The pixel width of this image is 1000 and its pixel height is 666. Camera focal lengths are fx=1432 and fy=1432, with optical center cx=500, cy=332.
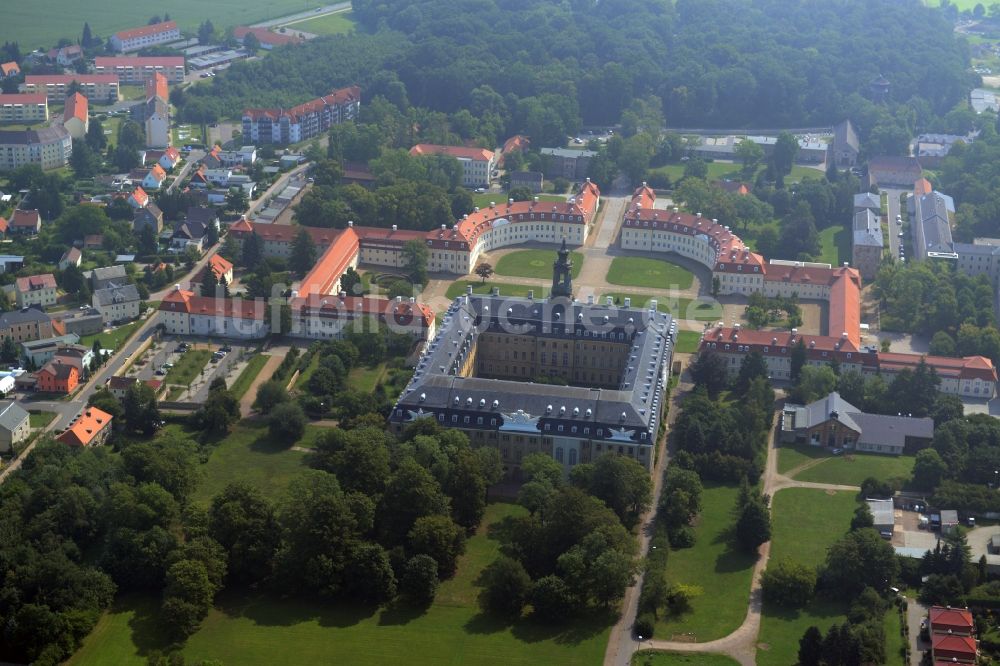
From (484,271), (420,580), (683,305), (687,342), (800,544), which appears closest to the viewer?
(420,580)

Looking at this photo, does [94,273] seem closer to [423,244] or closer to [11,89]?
[423,244]

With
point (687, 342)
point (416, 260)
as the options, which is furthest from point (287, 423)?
point (687, 342)

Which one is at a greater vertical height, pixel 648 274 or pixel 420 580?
pixel 648 274

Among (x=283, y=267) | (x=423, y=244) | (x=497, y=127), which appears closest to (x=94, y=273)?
(x=283, y=267)

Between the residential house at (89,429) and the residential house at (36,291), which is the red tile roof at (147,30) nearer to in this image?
the residential house at (36,291)

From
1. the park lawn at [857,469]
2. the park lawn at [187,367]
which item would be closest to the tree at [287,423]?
the park lawn at [187,367]

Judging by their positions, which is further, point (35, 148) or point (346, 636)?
point (35, 148)

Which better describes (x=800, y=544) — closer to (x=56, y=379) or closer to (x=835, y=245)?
(x=56, y=379)
